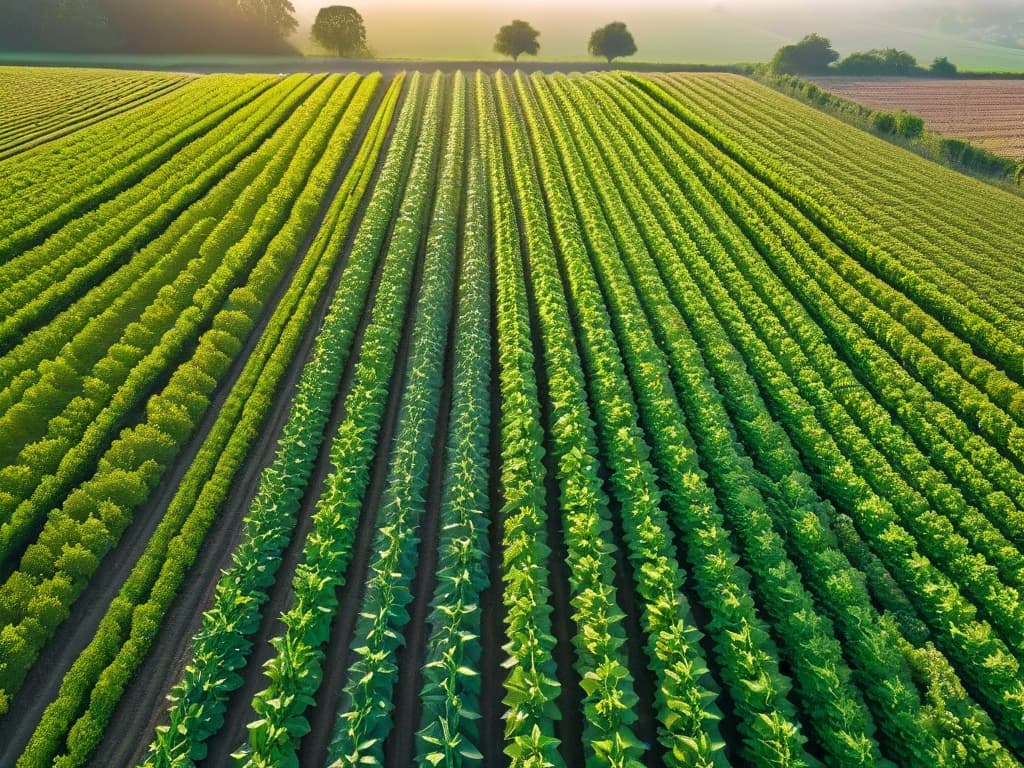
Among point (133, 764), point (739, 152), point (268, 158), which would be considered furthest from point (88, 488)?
point (739, 152)

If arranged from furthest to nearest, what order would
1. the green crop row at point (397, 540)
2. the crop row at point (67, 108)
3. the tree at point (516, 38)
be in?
the tree at point (516, 38) → the crop row at point (67, 108) → the green crop row at point (397, 540)

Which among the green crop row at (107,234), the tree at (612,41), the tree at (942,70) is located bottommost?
the green crop row at (107,234)

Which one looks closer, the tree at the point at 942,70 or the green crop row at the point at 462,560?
the green crop row at the point at 462,560

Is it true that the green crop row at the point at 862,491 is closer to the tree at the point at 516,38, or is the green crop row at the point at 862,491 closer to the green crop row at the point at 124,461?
the green crop row at the point at 124,461

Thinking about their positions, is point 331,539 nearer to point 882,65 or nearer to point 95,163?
point 95,163

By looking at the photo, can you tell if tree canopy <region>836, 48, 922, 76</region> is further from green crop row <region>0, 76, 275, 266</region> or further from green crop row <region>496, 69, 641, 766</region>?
green crop row <region>496, 69, 641, 766</region>

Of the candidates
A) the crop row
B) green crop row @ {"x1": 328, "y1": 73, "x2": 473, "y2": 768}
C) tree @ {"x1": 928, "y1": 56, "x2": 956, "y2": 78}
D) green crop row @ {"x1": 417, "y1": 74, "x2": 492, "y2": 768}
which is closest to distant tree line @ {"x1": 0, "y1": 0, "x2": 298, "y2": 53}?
the crop row

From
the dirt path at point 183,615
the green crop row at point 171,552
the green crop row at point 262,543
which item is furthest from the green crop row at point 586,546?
Answer: the dirt path at point 183,615

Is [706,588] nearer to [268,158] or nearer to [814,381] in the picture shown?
[814,381]
